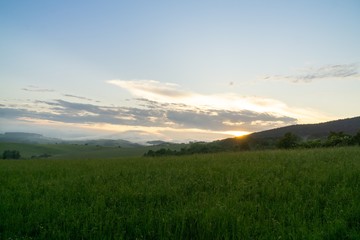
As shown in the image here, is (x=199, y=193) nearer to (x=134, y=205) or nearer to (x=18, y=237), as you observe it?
(x=134, y=205)

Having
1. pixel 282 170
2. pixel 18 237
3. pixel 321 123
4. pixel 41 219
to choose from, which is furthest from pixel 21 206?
pixel 321 123

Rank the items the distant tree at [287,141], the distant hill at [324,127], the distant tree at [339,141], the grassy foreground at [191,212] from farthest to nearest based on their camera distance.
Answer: the distant hill at [324,127]
the distant tree at [287,141]
the distant tree at [339,141]
the grassy foreground at [191,212]

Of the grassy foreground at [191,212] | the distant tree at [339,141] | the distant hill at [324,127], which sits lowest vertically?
the grassy foreground at [191,212]

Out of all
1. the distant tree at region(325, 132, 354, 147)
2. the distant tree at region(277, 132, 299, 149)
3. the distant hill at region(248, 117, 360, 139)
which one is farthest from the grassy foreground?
the distant hill at region(248, 117, 360, 139)

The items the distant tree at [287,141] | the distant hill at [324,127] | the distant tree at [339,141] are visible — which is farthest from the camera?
the distant hill at [324,127]

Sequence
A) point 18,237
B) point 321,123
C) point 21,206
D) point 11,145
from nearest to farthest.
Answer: point 18,237 → point 21,206 → point 321,123 → point 11,145

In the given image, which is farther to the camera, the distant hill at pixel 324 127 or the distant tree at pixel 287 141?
the distant hill at pixel 324 127

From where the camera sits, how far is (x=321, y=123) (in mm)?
83750

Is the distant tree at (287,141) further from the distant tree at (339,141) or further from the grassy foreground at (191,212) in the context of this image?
the grassy foreground at (191,212)

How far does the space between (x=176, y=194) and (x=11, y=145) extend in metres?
119

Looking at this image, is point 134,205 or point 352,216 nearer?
point 352,216

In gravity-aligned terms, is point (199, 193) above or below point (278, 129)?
below

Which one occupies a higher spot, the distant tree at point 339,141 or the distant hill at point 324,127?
the distant hill at point 324,127

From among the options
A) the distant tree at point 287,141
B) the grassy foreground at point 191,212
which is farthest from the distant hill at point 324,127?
the grassy foreground at point 191,212
